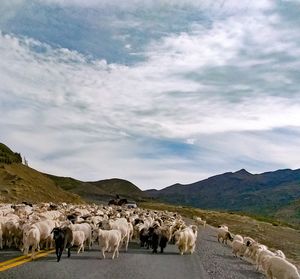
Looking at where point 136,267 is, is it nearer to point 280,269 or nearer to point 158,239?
point 280,269

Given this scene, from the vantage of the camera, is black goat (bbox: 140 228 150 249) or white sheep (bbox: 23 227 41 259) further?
black goat (bbox: 140 228 150 249)

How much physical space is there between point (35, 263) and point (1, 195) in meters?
61.3

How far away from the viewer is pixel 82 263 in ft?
48.8

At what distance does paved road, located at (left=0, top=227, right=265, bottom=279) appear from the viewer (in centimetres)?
1271

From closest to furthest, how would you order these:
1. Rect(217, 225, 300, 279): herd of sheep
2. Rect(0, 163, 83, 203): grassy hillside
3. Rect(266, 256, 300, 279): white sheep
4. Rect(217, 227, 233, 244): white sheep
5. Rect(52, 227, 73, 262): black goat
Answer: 1. Rect(266, 256, 300, 279): white sheep
2. Rect(217, 225, 300, 279): herd of sheep
3. Rect(52, 227, 73, 262): black goat
4. Rect(217, 227, 233, 244): white sheep
5. Rect(0, 163, 83, 203): grassy hillside

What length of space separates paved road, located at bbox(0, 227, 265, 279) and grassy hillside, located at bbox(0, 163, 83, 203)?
53.4 meters

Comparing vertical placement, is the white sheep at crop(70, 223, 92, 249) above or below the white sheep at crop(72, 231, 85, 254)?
above

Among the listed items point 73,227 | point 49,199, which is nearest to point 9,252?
point 73,227

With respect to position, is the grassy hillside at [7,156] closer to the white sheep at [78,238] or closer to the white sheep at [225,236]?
the white sheep at [225,236]

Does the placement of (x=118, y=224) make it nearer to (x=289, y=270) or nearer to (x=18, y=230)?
(x=18, y=230)

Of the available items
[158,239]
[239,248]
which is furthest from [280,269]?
[239,248]

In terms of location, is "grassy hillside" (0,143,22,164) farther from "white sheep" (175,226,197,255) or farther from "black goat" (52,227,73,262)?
"black goat" (52,227,73,262)

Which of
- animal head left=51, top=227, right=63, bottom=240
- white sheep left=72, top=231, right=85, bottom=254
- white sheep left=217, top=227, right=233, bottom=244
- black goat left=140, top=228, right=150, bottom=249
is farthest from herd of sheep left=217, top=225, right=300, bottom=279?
animal head left=51, top=227, right=63, bottom=240

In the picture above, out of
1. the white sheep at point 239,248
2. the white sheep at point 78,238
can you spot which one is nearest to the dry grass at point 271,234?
the white sheep at point 239,248
